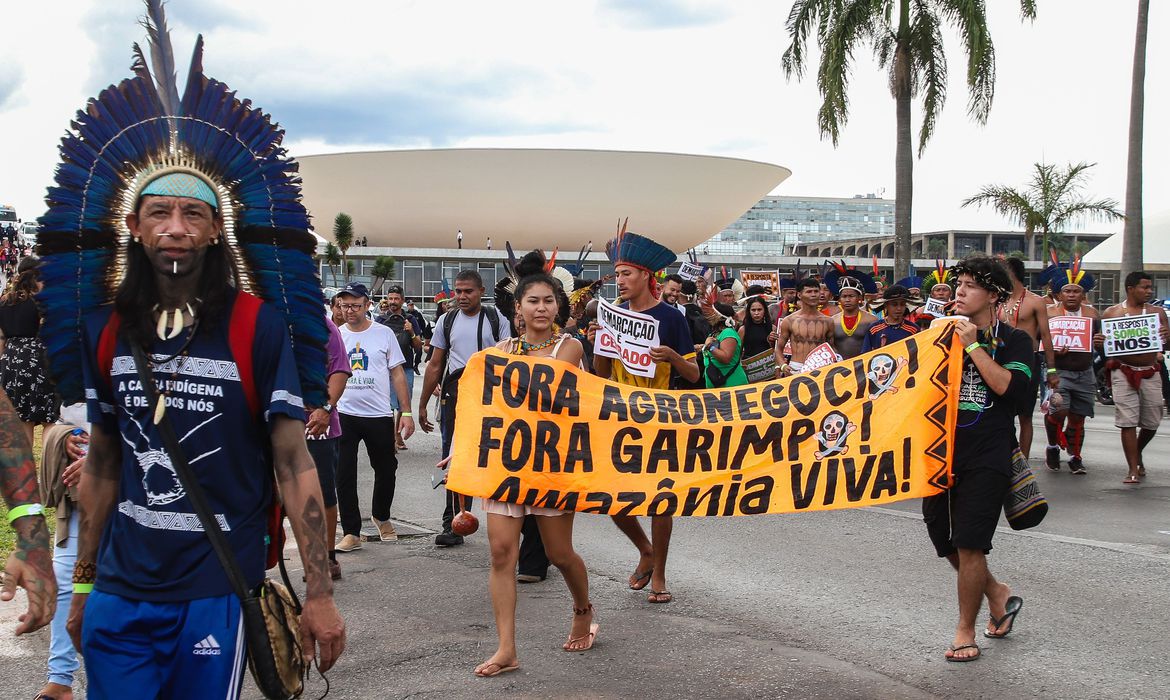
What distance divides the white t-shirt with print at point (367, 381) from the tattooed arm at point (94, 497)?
475 cm

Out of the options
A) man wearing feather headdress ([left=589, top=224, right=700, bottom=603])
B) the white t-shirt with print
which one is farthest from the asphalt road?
the white t-shirt with print

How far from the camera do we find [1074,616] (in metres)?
5.84

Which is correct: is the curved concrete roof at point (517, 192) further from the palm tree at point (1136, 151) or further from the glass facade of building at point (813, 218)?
the glass facade of building at point (813, 218)

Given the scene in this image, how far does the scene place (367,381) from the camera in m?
7.90

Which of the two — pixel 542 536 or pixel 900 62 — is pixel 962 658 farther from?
pixel 900 62

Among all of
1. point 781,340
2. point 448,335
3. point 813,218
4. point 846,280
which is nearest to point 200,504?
point 448,335

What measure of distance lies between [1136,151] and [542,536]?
63.6ft

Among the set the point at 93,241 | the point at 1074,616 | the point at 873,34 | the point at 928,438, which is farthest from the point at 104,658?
the point at 873,34

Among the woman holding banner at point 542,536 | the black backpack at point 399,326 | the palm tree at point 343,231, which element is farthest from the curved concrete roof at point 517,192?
the woman holding banner at point 542,536

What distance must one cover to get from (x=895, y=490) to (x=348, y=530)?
13.1 ft

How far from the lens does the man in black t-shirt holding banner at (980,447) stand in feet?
17.0

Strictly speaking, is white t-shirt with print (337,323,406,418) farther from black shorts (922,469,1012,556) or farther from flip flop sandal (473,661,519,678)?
black shorts (922,469,1012,556)

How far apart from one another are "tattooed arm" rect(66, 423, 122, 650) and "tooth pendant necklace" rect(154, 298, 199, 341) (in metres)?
0.35

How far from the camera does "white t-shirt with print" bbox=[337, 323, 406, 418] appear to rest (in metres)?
7.88
